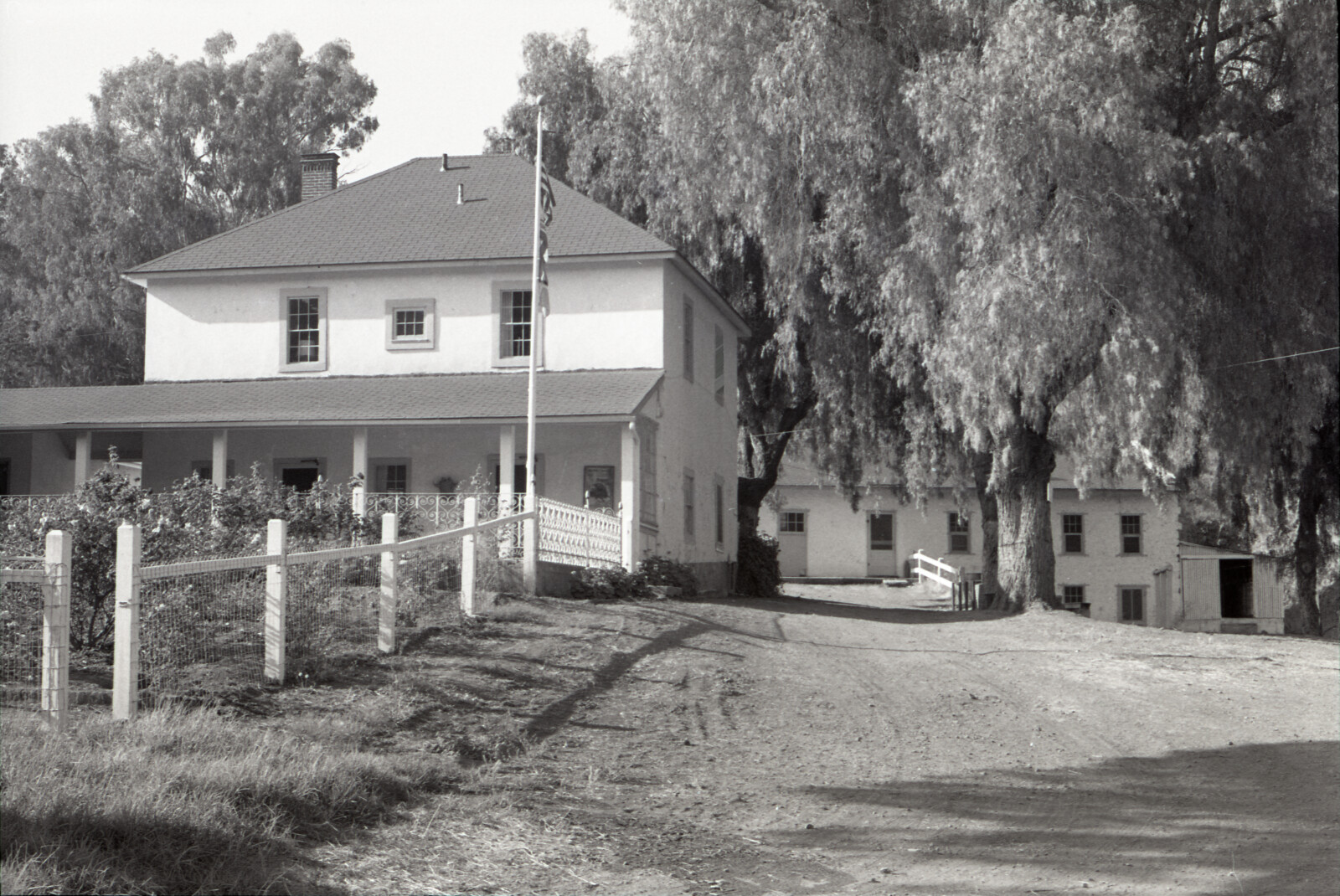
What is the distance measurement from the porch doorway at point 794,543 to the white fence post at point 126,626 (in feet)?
130

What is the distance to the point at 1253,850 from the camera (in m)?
7.91

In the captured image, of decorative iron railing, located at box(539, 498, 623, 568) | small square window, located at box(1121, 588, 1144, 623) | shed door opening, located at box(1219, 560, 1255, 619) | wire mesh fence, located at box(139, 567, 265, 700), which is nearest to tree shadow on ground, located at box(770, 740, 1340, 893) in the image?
wire mesh fence, located at box(139, 567, 265, 700)

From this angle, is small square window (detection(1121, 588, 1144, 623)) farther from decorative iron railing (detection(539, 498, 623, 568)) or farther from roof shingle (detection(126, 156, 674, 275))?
decorative iron railing (detection(539, 498, 623, 568))

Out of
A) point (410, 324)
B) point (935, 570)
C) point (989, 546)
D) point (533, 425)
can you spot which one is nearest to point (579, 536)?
point (533, 425)

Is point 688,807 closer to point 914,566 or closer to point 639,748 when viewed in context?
point 639,748

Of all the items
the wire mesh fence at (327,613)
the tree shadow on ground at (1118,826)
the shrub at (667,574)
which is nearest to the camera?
the tree shadow on ground at (1118,826)

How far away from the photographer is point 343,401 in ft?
81.9

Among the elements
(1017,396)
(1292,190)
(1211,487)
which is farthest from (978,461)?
(1292,190)

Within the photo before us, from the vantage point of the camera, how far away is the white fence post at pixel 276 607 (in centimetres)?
1037

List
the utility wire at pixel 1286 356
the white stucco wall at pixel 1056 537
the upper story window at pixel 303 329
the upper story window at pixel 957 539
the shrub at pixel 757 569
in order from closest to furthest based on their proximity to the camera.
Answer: the utility wire at pixel 1286 356 → the upper story window at pixel 303 329 → the shrub at pixel 757 569 → the white stucco wall at pixel 1056 537 → the upper story window at pixel 957 539

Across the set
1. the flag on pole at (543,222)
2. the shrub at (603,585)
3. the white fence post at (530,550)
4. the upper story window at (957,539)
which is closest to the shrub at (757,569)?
the shrub at (603,585)

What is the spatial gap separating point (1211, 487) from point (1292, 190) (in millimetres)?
6992

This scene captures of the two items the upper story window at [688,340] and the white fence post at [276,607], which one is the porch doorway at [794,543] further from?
the white fence post at [276,607]

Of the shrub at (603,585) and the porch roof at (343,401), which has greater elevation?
the porch roof at (343,401)
